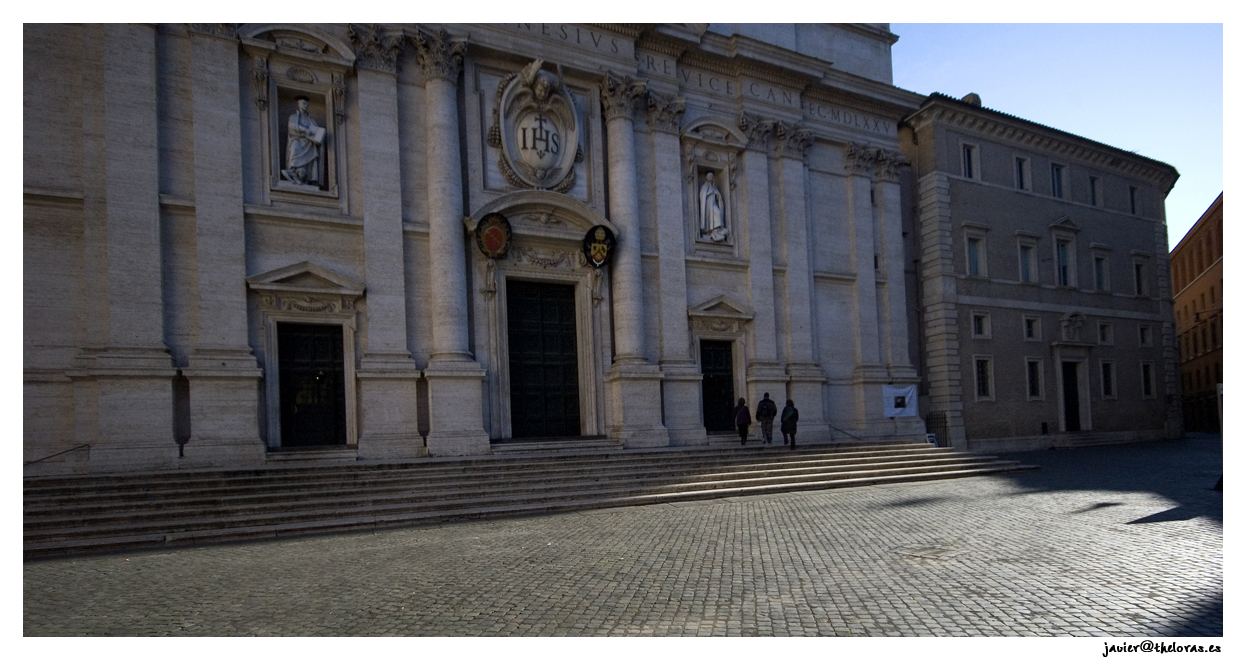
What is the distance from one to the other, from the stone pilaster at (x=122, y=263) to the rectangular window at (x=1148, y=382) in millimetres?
38030

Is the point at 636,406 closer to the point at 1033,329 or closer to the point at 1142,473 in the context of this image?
the point at 1142,473

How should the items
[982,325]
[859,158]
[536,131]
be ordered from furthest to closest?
[982,325], [859,158], [536,131]

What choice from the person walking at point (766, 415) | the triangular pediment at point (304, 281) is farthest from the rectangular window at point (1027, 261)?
the triangular pediment at point (304, 281)

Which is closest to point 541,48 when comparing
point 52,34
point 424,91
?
point 424,91

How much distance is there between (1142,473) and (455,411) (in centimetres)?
1649

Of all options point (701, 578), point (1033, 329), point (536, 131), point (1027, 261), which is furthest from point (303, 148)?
point (1033, 329)

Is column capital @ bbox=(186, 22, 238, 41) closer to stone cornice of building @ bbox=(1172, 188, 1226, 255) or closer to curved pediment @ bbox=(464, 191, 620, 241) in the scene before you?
curved pediment @ bbox=(464, 191, 620, 241)

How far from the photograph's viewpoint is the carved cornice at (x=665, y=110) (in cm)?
2305

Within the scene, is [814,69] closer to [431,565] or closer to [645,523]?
[645,523]

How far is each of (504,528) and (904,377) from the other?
1802 centimetres

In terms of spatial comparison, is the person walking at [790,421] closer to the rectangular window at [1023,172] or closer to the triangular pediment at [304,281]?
the triangular pediment at [304,281]

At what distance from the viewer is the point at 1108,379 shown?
35000 mm

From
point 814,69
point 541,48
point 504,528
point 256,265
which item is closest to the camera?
point 504,528
